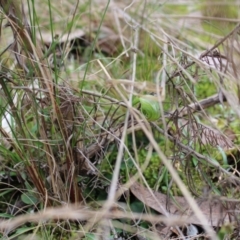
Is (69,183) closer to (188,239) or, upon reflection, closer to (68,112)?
(68,112)

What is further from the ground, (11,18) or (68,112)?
(11,18)

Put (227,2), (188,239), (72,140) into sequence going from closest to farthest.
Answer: (188,239)
(72,140)
(227,2)

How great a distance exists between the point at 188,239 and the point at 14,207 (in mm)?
386

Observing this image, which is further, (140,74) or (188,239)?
(140,74)

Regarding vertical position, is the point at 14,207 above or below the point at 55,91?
below

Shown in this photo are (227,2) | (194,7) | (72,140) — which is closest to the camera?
(72,140)

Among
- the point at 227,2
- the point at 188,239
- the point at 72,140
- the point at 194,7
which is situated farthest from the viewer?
the point at 194,7

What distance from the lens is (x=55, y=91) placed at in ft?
3.73

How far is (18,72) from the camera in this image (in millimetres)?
1210

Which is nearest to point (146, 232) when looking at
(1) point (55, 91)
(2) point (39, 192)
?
(2) point (39, 192)

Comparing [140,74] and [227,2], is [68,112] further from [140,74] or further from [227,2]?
[227,2]

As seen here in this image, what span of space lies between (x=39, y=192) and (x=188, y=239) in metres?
0.33

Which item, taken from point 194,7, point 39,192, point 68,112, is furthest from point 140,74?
point 194,7

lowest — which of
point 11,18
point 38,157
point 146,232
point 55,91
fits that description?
point 146,232
